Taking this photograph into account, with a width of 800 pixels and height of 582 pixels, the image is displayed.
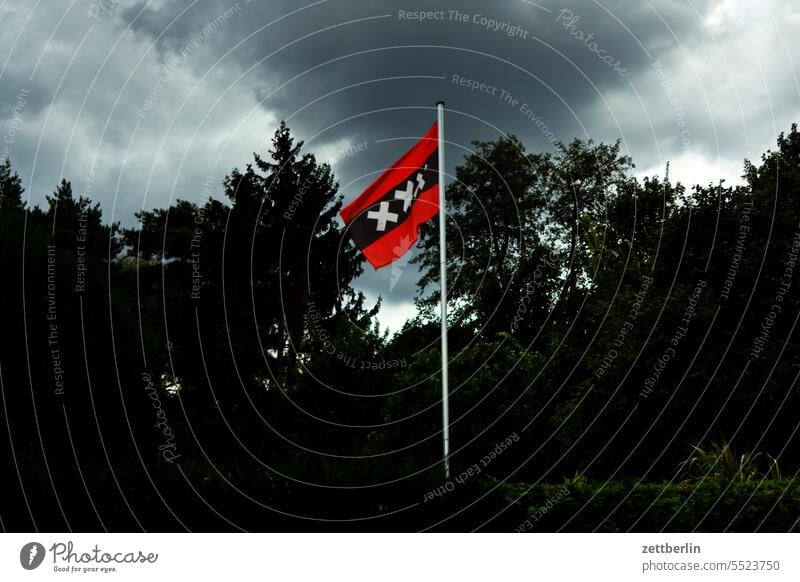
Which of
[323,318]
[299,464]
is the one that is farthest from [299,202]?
[299,464]

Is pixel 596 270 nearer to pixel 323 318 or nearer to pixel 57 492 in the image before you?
pixel 323 318

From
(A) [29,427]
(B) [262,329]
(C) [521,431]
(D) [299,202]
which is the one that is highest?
(D) [299,202]

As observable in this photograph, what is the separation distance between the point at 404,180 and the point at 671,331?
949 cm

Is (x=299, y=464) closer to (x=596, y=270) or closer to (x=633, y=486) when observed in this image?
(x=633, y=486)

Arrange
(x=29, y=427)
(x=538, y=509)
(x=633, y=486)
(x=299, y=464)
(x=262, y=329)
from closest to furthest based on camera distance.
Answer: (x=299, y=464) → (x=29, y=427) → (x=538, y=509) → (x=633, y=486) → (x=262, y=329)

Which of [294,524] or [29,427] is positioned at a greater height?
[29,427]

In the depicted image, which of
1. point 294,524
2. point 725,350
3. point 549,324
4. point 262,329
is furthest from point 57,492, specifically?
point 262,329

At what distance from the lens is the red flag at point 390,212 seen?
15000mm

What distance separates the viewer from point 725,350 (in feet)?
63.2

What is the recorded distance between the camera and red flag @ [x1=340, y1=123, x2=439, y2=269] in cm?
1500

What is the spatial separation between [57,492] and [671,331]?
689 inches

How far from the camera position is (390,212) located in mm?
15016

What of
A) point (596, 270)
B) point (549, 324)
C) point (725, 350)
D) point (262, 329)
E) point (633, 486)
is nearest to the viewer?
point (633, 486)

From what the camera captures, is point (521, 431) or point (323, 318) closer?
point (521, 431)
